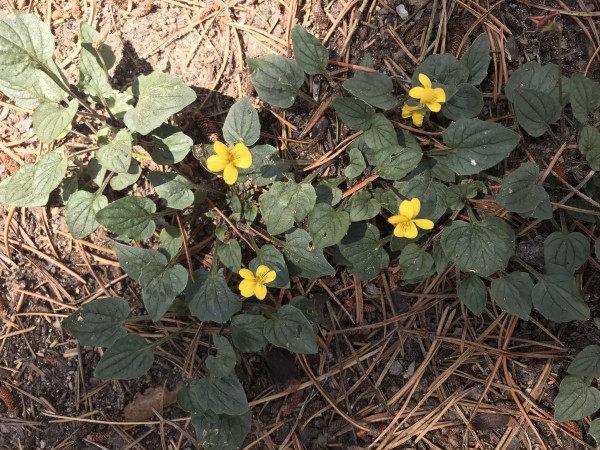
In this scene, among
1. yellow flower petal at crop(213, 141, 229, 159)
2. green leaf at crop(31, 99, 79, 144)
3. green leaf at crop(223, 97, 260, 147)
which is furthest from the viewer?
green leaf at crop(223, 97, 260, 147)

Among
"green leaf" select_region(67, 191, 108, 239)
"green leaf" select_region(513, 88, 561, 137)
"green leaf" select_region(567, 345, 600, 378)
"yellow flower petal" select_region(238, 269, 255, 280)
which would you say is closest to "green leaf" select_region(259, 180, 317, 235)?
"yellow flower petal" select_region(238, 269, 255, 280)

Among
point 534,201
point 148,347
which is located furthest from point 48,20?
point 534,201

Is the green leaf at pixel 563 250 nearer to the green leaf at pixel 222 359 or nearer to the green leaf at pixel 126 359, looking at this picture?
the green leaf at pixel 222 359

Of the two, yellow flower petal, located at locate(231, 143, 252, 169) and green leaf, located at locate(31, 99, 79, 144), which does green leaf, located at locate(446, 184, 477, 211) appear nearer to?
yellow flower petal, located at locate(231, 143, 252, 169)

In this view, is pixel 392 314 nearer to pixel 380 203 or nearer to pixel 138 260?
pixel 380 203

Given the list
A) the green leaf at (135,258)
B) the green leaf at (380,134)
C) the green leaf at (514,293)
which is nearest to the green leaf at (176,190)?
the green leaf at (135,258)

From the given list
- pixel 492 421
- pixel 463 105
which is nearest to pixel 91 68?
pixel 463 105

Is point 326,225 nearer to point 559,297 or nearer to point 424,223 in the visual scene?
point 424,223

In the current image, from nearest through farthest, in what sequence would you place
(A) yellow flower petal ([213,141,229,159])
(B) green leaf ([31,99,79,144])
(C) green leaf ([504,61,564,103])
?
(A) yellow flower petal ([213,141,229,159])
(B) green leaf ([31,99,79,144])
(C) green leaf ([504,61,564,103])
